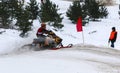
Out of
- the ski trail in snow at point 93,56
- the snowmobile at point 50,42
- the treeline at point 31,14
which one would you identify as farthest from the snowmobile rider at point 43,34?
the treeline at point 31,14

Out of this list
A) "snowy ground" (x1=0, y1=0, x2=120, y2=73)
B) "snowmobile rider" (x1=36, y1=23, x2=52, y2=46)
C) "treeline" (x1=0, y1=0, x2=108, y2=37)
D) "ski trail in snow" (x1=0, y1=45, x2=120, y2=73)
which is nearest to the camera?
"snowy ground" (x1=0, y1=0, x2=120, y2=73)

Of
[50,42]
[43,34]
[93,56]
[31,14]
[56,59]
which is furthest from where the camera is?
[31,14]

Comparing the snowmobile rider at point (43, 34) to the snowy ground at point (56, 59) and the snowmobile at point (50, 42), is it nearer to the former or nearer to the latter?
the snowmobile at point (50, 42)

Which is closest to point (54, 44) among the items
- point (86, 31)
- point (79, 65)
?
point (79, 65)

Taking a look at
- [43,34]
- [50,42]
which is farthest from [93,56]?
[43,34]

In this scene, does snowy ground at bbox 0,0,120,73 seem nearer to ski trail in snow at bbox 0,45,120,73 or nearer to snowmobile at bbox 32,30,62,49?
ski trail in snow at bbox 0,45,120,73

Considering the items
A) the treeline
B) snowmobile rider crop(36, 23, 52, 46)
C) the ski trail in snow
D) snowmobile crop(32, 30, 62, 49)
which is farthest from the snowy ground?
the treeline

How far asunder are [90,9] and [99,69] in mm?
26823

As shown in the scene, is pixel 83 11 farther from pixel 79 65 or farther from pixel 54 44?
pixel 79 65

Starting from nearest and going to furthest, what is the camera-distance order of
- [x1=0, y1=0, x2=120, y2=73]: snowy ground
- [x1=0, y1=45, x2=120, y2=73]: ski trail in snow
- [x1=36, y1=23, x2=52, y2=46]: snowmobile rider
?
1. [x1=0, y1=0, x2=120, y2=73]: snowy ground
2. [x1=0, y1=45, x2=120, y2=73]: ski trail in snow
3. [x1=36, y1=23, x2=52, y2=46]: snowmobile rider

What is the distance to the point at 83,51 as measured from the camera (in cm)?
1795

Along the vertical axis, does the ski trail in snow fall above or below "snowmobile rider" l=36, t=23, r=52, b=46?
below

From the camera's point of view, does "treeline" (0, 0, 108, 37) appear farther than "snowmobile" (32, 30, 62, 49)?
Yes

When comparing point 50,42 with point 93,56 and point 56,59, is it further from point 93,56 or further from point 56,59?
point 56,59
